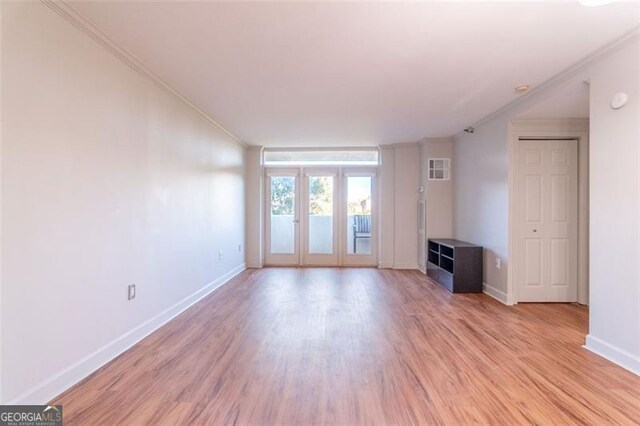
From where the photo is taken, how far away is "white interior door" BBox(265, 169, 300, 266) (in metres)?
6.24

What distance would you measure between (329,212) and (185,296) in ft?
11.1

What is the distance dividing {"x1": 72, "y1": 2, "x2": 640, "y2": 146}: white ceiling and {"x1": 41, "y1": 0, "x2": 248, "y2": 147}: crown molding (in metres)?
0.05

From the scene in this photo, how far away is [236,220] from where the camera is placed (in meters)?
5.37

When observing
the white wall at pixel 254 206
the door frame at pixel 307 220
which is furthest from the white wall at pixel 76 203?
the door frame at pixel 307 220

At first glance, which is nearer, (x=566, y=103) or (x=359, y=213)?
(x=566, y=103)

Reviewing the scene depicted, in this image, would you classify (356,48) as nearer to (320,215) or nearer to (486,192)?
(486,192)

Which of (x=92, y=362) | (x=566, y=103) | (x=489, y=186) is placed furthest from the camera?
(x=489, y=186)

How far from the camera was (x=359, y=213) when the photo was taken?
621 centimetres

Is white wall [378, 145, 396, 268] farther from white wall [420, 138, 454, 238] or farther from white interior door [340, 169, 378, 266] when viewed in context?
white wall [420, 138, 454, 238]

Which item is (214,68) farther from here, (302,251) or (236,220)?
(302,251)

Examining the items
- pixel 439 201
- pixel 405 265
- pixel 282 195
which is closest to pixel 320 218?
pixel 282 195

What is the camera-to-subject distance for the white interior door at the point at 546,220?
12.1ft

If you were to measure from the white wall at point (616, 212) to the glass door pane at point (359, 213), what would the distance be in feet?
12.9

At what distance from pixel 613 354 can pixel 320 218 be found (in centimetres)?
462
